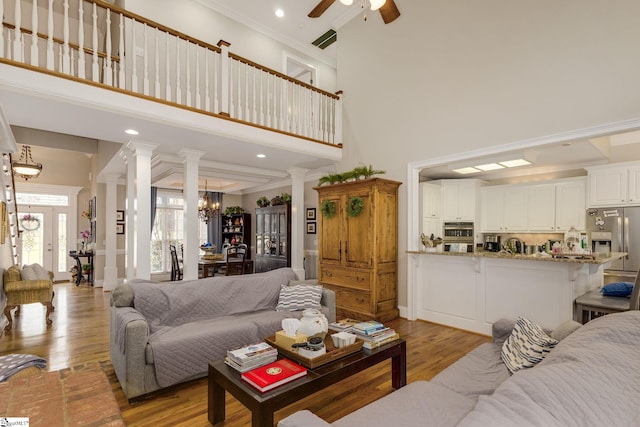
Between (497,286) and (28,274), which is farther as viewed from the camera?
(28,274)

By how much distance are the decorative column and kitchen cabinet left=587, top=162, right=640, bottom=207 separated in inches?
285

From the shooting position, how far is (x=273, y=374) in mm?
1924

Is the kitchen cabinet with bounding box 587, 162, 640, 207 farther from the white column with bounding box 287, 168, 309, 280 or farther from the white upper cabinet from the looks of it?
the white column with bounding box 287, 168, 309, 280

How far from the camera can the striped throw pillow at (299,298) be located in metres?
3.57

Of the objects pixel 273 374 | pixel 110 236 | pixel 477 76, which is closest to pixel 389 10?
pixel 477 76

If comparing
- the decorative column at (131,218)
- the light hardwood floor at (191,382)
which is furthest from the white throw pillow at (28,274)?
the decorative column at (131,218)

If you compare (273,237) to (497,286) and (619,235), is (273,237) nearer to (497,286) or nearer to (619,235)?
(497,286)

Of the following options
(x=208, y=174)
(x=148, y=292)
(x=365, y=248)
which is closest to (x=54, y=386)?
(x=148, y=292)

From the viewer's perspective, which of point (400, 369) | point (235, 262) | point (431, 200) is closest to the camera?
point (400, 369)

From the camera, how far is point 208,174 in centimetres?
696

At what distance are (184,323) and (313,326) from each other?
1487mm

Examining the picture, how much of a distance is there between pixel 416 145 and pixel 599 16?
228 cm

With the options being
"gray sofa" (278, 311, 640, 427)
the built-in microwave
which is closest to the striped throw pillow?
"gray sofa" (278, 311, 640, 427)

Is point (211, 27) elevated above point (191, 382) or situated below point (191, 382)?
above
